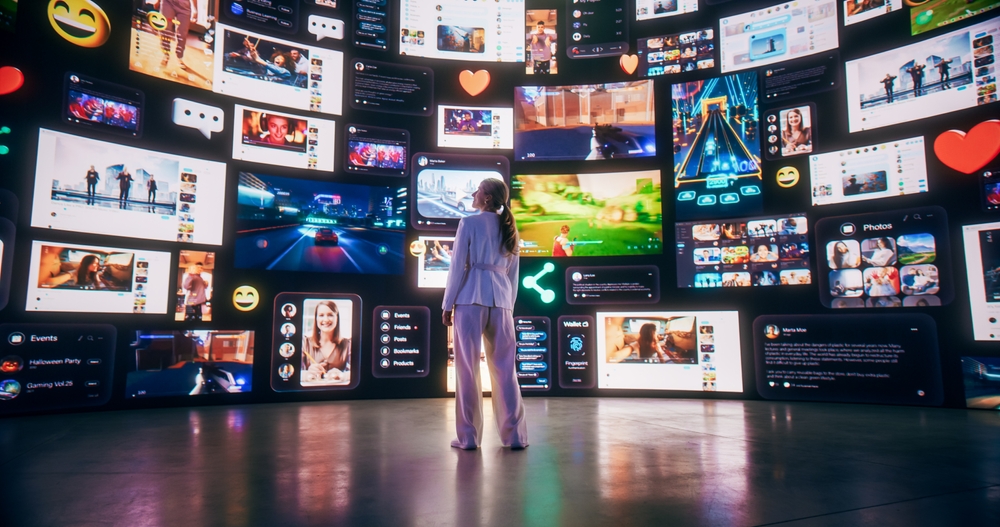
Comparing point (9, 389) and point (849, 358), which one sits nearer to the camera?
point (9, 389)

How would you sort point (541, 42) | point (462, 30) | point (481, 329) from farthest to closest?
1. point (541, 42)
2. point (462, 30)
3. point (481, 329)

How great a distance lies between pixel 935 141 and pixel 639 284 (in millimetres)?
2843

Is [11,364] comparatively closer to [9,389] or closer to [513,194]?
[9,389]

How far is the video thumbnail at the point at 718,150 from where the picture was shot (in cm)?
540

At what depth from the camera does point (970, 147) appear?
451 cm

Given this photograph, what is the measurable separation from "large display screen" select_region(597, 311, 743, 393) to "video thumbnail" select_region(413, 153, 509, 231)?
6.15 feet

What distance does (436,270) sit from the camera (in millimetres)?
5562

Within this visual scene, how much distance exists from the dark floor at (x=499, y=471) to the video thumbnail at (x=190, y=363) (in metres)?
0.42

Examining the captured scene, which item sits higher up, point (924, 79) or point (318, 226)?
point (924, 79)

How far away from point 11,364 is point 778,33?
7.29m

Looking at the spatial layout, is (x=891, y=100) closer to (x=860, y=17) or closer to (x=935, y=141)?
(x=935, y=141)

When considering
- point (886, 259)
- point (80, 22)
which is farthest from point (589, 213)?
point (80, 22)

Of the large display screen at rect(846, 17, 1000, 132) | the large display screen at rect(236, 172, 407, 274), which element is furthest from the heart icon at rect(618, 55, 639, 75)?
the large display screen at rect(236, 172, 407, 274)

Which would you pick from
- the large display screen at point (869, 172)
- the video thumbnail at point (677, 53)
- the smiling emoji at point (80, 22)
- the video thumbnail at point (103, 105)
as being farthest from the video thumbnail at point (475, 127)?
the large display screen at point (869, 172)
